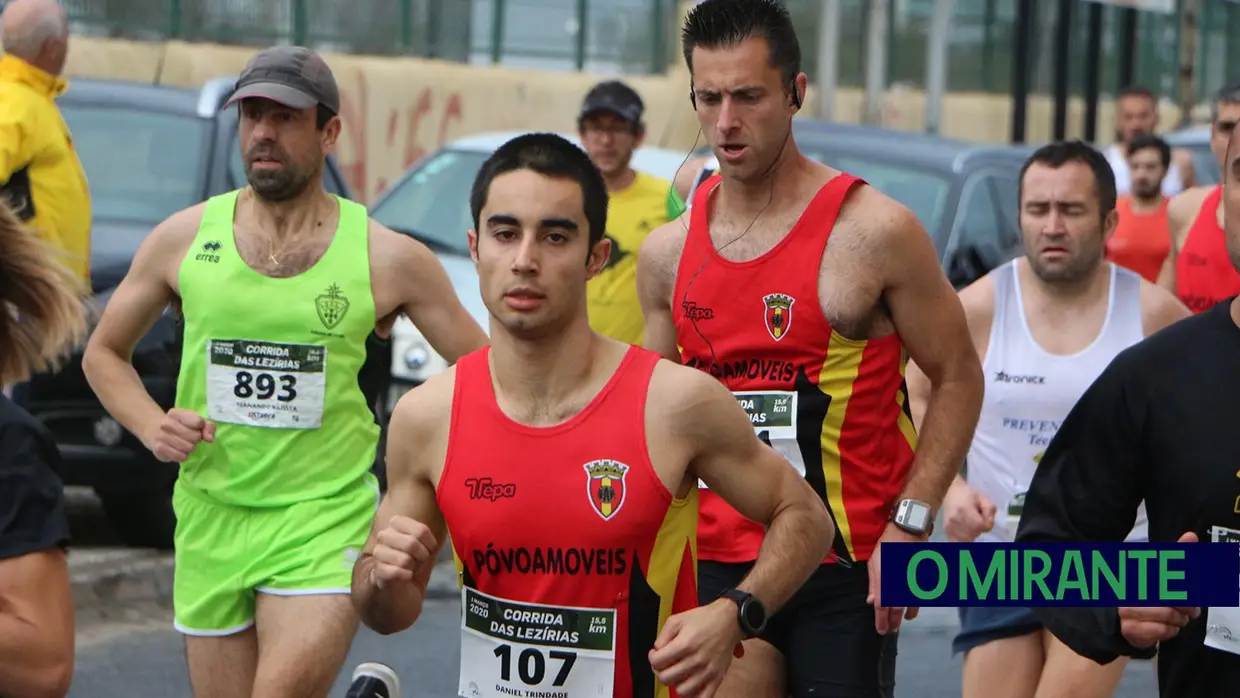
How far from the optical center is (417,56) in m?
20.5

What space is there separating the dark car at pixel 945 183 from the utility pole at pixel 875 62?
13220mm

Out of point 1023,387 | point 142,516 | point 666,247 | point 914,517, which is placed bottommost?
point 142,516

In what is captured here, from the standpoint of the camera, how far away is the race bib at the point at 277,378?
5902 millimetres

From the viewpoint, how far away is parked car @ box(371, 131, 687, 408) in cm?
1083

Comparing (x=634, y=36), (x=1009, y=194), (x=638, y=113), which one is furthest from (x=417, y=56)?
(x=638, y=113)

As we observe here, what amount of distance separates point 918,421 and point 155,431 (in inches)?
79.1

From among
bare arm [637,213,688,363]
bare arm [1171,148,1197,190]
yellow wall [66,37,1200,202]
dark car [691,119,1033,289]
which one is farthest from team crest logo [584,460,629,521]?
yellow wall [66,37,1200,202]

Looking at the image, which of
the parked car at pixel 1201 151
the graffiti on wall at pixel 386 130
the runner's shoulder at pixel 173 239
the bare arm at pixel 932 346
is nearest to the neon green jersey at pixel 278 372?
the runner's shoulder at pixel 173 239

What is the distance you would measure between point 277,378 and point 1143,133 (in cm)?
1026

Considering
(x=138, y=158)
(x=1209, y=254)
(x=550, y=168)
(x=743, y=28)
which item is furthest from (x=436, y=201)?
(x=550, y=168)

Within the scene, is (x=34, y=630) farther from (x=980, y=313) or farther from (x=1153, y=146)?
(x=1153, y=146)

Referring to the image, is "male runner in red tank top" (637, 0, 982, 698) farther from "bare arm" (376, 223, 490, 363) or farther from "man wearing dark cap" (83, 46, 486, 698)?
"man wearing dark cap" (83, 46, 486, 698)

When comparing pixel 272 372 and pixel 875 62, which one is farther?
pixel 875 62

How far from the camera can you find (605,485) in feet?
13.9
